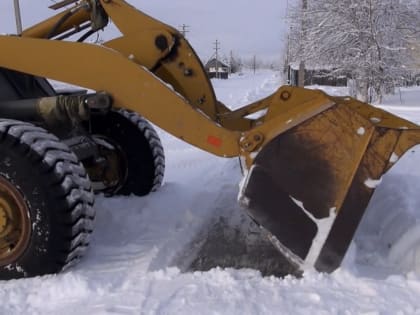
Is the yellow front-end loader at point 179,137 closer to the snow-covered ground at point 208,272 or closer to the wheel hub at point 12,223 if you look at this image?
the wheel hub at point 12,223

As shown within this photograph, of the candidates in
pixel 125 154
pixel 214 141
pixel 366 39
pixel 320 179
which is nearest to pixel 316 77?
pixel 366 39

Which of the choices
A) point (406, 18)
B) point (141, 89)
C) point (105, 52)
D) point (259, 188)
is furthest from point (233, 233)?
point (406, 18)

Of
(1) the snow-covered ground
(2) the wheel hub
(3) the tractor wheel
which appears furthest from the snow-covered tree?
(2) the wheel hub

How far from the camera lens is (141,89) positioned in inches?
132

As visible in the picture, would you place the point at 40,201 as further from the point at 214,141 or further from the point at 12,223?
the point at 214,141

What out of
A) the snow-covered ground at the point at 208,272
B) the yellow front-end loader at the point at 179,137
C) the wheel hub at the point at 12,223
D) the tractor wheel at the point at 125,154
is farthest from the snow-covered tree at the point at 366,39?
the wheel hub at the point at 12,223

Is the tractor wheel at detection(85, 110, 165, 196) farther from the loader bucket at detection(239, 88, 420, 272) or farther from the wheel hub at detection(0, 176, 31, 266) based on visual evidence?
the loader bucket at detection(239, 88, 420, 272)

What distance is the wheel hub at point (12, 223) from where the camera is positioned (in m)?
3.26

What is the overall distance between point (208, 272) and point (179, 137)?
0.89 metres

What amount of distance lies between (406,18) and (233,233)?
19885mm

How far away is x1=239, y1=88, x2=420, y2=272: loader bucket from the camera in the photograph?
A: 3.03m

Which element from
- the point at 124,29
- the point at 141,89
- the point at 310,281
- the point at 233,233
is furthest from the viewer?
the point at 233,233

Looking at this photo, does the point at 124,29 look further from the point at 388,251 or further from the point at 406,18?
the point at 406,18

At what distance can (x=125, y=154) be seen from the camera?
5098 millimetres
